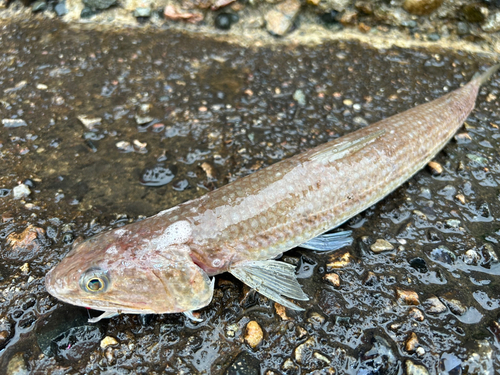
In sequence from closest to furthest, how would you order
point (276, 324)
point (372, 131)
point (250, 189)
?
point (276, 324) → point (250, 189) → point (372, 131)

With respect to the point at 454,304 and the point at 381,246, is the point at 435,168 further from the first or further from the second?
the point at 454,304

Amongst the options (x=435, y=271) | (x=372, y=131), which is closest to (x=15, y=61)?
(x=372, y=131)

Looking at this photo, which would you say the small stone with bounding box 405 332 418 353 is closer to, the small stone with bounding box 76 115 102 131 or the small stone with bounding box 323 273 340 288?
the small stone with bounding box 323 273 340 288

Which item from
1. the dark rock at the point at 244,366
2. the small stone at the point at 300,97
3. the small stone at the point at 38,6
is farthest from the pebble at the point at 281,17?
the dark rock at the point at 244,366

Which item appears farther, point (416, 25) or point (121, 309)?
point (416, 25)

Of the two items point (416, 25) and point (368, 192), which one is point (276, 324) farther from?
point (416, 25)

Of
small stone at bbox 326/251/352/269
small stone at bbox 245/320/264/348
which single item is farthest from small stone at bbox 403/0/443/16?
small stone at bbox 245/320/264/348
